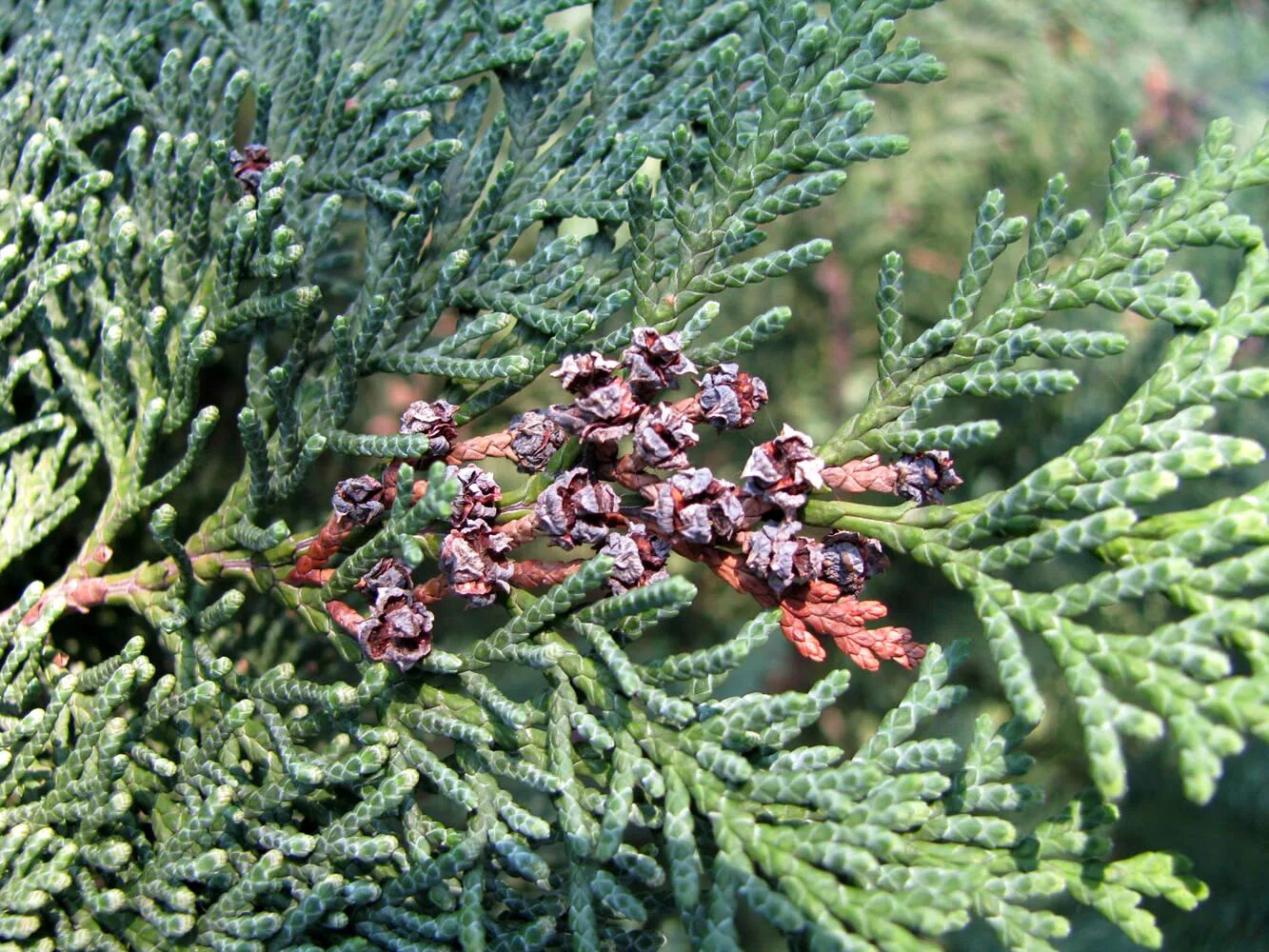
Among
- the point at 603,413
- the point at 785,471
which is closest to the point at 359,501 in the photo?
the point at 603,413

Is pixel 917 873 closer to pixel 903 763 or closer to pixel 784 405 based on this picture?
pixel 903 763

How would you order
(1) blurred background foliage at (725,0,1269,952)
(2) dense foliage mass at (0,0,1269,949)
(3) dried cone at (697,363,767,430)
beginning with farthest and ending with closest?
(1) blurred background foliage at (725,0,1269,952), (3) dried cone at (697,363,767,430), (2) dense foliage mass at (0,0,1269,949)

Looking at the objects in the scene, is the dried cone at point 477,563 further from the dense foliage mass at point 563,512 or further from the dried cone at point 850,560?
the dried cone at point 850,560

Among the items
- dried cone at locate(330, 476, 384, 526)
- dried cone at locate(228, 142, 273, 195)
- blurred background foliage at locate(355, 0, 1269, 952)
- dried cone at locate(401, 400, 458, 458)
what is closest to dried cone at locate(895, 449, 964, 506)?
dried cone at locate(401, 400, 458, 458)

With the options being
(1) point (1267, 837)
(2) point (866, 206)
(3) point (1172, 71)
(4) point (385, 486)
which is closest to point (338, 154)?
(4) point (385, 486)

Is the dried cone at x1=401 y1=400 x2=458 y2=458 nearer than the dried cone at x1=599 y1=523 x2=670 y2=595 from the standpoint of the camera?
No

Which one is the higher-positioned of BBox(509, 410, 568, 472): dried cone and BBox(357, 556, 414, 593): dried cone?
BBox(509, 410, 568, 472): dried cone

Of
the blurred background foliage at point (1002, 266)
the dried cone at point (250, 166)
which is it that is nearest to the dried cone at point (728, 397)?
the dried cone at point (250, 166)

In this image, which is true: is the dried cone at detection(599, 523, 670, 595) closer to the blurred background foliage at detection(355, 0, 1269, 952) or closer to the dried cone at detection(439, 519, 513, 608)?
the dried cone at detection(439, 519, 513, 608)
